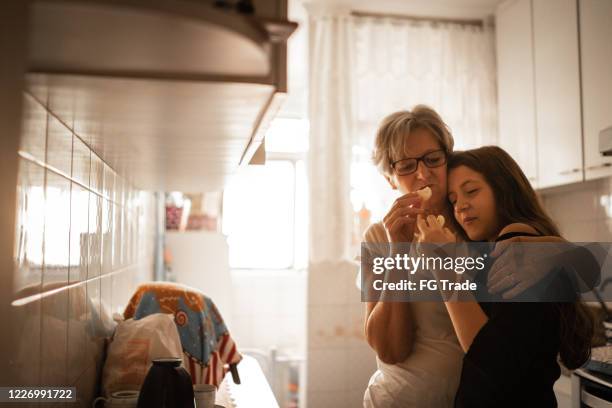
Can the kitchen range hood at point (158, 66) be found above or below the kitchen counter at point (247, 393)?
above

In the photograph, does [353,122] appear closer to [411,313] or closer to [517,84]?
[517,84]

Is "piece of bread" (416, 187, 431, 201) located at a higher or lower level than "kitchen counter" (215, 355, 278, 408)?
higher

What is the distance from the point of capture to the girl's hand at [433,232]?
109cm

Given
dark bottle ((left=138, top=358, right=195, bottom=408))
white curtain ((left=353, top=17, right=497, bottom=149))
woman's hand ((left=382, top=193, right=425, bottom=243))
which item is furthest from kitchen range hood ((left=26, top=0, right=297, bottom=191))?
white curtain ((left=353, top=17, right=497, bottom=149))

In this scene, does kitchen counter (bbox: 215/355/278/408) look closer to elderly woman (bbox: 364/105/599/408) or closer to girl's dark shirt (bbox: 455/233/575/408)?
elderly woman (bbox: 364/105/599/408)

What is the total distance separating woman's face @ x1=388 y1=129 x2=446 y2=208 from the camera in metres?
1.17

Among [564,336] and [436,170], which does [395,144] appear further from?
[564,336]

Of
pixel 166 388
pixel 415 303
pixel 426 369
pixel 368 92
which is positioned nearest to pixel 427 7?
pixel 368 92

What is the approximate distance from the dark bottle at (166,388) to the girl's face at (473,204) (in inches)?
26.0

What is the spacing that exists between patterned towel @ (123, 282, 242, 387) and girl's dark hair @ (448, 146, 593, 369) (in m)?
0.63

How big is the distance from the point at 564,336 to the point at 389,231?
15.4 inches

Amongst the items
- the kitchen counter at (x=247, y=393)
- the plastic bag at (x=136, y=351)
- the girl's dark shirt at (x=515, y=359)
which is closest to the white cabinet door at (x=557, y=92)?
the girl's dark shirt at (x=515, y=359)

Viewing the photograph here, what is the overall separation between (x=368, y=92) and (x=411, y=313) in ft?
5.51

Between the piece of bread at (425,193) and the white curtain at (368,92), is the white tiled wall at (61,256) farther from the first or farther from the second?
the white curtain at (368,92)
